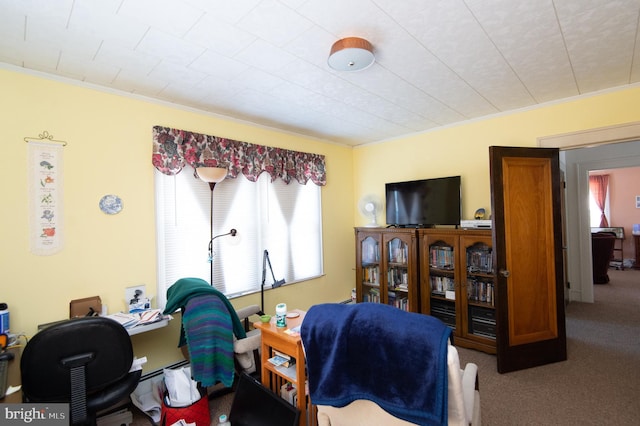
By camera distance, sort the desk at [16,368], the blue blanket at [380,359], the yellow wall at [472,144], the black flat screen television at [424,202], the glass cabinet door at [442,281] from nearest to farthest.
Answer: the blue blanket at [380,359] < the desk at [16,368] < the yellow wall at [472,144] < the glass cabinet door at [442,281] < the black flat screen television at [424,202]

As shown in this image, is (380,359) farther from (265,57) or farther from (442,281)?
(442,281)

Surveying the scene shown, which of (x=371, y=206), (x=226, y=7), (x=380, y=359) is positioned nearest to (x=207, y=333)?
(x=380, y=359)

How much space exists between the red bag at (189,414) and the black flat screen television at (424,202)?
289cm

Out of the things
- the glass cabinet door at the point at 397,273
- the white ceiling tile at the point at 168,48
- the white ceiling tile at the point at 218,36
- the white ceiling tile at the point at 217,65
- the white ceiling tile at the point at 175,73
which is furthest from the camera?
the glass cabinet door at the point at 397,273

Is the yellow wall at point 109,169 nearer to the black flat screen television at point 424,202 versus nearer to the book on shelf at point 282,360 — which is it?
the black flat screen television at point 424,202

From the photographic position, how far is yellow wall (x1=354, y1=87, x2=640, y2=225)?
2.69 metres

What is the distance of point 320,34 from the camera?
174cm

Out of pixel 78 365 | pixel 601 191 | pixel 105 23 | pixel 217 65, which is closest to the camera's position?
pixel 78 365

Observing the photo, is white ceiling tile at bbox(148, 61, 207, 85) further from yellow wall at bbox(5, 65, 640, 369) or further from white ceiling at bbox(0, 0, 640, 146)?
yellow wall at bbox(5, 65, 640, 369)

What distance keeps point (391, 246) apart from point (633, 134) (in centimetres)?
248

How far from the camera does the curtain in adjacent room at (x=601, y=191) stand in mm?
7285

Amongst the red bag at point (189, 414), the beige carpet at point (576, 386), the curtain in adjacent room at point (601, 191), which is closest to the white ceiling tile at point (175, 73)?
the red bag at point (189, 414)

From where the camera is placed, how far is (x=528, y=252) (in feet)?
9.07

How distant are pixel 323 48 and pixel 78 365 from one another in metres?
2.27
